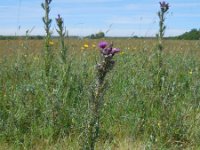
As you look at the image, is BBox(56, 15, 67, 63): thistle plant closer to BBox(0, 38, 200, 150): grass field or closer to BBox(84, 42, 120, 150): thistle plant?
BBox(0, 38, 200, 150): grass field

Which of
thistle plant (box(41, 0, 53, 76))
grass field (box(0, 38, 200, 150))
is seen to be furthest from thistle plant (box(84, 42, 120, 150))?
thistle plant (box(41, 0, 53, 76))

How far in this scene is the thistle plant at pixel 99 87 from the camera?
280 centimetres

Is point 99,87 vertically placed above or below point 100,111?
above

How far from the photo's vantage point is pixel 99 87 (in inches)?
117

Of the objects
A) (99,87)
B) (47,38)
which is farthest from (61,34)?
(99,87)

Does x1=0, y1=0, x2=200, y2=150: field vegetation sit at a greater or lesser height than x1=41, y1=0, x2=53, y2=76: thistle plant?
lesser

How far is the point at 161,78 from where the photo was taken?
5.14m

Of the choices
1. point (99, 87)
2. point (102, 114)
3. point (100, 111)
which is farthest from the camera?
point (102, 114)

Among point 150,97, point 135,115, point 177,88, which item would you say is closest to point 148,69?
point 177,88

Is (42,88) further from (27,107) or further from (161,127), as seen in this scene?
(161,127)

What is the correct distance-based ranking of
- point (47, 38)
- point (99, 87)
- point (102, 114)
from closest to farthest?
point (99, 87)
point (102, 114)
point (47, 38)

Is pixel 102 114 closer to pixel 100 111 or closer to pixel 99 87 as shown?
pixel 100 111

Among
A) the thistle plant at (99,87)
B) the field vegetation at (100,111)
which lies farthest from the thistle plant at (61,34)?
the thistle plant at (99,87)

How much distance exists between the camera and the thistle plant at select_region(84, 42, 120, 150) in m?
2.80
